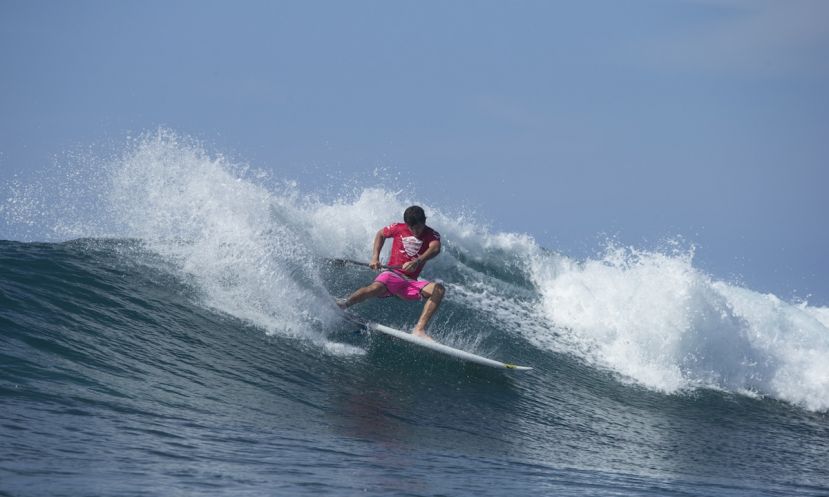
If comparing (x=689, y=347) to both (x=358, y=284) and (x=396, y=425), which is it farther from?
(x=396, y=425)

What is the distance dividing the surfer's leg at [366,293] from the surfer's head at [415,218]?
2.56 ft

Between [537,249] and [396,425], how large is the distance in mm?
10694

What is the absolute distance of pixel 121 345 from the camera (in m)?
7.41

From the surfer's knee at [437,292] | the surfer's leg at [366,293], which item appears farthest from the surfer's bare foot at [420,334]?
the surfer's leg at [366,293]

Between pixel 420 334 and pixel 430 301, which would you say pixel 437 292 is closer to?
pixel 430 301

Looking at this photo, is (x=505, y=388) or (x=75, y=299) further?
(x=505, y=388)

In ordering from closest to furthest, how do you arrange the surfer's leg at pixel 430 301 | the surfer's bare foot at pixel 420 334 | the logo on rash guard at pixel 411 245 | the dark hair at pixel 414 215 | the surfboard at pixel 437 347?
the surfboard at pixel 437 347, the surfer's bare foot at pixel 420 334, the surfer's leg at pixel 430 301, the dark hair at pixel 414 215, the logo on rash guard at pixel 411 245

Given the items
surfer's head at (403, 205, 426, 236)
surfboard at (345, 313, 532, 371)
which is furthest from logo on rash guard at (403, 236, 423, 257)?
surfboard at (345, 313, 532, 371)

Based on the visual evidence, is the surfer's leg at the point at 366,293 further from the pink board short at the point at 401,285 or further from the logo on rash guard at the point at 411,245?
the logo on rash guard at the point at 411,245

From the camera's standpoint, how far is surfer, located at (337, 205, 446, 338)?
959cm

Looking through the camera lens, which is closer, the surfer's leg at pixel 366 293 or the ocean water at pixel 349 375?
the ocean water at pixel 349 375

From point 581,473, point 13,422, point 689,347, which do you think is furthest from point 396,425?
point 689,347

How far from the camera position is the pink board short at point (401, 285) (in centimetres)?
970

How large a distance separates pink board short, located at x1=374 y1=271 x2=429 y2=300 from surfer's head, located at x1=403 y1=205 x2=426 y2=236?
588 mm
